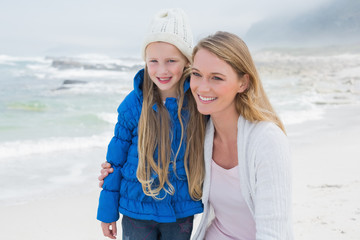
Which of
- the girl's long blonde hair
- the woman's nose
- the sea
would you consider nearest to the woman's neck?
the girl's long blonde hair

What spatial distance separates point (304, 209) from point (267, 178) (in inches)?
88.1

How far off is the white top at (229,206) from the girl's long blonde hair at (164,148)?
0.11 metres

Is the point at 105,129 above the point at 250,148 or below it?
below

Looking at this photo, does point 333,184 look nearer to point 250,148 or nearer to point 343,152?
point 343,152

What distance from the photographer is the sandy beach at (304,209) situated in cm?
343

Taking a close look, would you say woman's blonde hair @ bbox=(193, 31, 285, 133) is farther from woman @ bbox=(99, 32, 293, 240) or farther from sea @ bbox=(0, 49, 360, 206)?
sea @ bbox=(0, 49, 360, 206)

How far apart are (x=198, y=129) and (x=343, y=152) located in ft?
14.7

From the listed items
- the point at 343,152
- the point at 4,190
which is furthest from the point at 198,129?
the point at 343,152

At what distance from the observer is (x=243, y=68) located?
6.63 feet

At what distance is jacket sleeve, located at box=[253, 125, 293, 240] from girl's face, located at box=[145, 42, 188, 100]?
0.77 meters

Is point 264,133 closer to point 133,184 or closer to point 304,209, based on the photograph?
point 133,184

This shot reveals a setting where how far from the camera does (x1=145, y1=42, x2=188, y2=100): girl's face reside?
235 cm

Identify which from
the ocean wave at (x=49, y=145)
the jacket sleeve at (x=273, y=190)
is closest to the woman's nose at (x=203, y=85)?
the jacket sleeve at (x=273, y=190)

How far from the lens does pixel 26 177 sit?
5.37 meters
